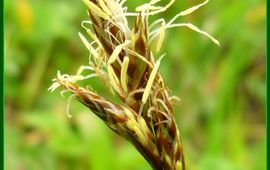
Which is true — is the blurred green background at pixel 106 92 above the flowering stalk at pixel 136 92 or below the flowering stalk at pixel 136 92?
above

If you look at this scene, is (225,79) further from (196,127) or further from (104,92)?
(104,92)

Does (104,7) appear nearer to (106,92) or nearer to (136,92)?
(136,92)

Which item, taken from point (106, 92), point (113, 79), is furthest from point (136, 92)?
point (106, 92)

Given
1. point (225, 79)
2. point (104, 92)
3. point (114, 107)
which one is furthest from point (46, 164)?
point (114, 107)

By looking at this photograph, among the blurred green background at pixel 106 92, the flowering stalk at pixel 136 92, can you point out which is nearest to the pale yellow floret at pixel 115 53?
the flowering stalk at pixel 136 92

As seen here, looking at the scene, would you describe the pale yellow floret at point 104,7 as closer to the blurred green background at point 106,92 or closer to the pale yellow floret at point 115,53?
the pale yellow floret at point 115,53
